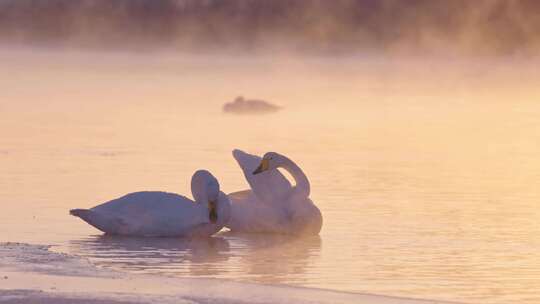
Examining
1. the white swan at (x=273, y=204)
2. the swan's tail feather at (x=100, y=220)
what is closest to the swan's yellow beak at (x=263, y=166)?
the white swan at (x=273, y=204)

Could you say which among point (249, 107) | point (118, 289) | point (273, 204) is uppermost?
point (249, 107)

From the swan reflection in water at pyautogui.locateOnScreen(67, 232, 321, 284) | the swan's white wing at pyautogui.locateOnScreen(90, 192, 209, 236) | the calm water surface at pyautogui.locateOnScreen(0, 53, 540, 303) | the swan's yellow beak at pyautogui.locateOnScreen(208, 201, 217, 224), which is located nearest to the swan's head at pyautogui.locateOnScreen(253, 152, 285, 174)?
the calm water surface at pyautogui.locateOnScreen(0, 53, 540, 303)

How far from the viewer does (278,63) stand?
40125 mm

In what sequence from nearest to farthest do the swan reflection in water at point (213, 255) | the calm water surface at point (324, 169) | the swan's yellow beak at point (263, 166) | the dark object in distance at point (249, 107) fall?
the swan reflection in water at point (213, 255) → the calm water surface at point (324, 169) → the swan's yellow beak at point (263, 166) → the dark object in distance at point (249, 107)

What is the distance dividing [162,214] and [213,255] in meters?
0.88

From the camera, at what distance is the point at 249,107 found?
26000 millimetres

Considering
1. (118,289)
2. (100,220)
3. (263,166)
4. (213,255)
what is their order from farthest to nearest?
(263,166) < (100,220) < (213,255) < (118,289)

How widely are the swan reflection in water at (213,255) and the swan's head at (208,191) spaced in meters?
0.22

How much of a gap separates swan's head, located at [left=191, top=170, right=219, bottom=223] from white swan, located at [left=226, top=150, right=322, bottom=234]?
48cm

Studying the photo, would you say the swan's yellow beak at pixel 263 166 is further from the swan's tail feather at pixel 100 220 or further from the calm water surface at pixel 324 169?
the swan's tail feather at pixel 100 220

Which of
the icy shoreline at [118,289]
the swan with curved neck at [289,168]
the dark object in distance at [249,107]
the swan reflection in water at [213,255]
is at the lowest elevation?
the icy shoreline at [118,289]

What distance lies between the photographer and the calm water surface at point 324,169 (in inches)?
460

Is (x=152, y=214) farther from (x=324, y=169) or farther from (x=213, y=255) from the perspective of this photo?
(x=324, y=169)

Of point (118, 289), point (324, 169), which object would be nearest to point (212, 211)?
point (118, 289)
